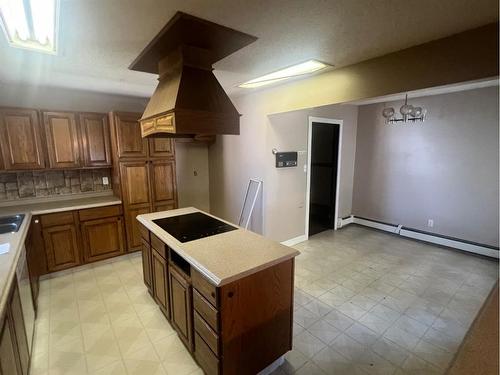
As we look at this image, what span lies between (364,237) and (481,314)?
3655 millimetres

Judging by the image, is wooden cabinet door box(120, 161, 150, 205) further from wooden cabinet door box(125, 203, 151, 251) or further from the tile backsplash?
the tile backsplash

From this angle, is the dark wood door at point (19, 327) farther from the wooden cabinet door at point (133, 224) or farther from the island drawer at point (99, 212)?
the wooden cabinet door at point (133, 224)

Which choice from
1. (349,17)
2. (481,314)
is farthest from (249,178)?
(481,314)

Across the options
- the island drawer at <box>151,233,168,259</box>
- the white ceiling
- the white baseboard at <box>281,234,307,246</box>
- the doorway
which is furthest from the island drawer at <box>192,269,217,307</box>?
the doorway

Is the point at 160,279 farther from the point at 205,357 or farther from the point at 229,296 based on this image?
the point at 229,296

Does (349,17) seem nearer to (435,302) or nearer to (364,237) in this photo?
(435,302)

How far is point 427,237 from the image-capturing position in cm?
417

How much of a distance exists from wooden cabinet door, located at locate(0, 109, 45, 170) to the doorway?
12.8 ft

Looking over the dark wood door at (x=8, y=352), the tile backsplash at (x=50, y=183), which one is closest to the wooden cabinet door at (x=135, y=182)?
the tile backsplash at (x=50, y=183)

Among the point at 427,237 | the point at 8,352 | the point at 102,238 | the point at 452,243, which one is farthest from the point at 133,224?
the point at 452,243

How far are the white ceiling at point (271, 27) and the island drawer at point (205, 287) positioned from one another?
151 cm

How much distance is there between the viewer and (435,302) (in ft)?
8.52

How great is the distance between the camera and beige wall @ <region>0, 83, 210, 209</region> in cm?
304

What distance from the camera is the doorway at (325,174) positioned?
15.0 ft
